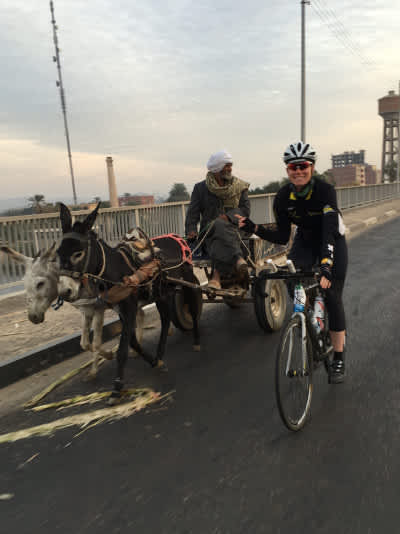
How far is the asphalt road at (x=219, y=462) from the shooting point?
252cm

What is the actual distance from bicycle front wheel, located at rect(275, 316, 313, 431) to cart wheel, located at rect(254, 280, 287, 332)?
1.80m

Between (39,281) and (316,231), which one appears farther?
(316,231)

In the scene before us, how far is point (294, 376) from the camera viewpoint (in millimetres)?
3414

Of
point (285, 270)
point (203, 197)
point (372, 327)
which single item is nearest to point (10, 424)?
point (285, 270)

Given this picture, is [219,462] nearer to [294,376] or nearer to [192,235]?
[294,376]

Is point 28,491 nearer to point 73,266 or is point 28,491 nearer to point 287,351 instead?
point 73,266

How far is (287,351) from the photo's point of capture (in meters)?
3.34

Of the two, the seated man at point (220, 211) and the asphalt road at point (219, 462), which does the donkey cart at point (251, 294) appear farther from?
the asphalt road at point (219, 462)

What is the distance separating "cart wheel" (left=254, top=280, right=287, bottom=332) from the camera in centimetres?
548

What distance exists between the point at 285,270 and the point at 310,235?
683 millimetres

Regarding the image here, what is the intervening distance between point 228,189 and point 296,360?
292cm

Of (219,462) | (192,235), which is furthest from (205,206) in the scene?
(219,462)

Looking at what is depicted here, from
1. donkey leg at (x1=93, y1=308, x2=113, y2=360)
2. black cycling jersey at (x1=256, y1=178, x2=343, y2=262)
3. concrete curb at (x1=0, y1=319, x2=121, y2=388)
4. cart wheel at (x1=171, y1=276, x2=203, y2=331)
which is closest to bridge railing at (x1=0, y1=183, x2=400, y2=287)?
concrete curb at (x1=0, y1=319, x2=121, y2=388)

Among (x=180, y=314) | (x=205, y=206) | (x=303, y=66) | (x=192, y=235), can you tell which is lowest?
(x=180, y=314)
